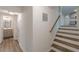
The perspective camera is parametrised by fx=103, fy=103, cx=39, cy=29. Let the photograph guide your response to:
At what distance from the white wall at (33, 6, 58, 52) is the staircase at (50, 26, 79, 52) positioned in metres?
0.12

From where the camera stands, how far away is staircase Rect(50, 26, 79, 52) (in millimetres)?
1427

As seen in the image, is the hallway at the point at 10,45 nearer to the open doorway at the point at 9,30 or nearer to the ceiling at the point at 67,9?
the open doorway at the point at 9,30

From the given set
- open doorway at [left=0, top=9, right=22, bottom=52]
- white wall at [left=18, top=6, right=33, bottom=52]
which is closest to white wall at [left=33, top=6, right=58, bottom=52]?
white wall at [left=18, top=6, right=33, bottom=52]

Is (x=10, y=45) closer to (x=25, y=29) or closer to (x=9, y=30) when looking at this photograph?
(x=9, y=30)

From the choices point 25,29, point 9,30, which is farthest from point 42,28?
point 9,30

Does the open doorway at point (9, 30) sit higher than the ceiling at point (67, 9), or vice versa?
the ceiling at point (67, 9)

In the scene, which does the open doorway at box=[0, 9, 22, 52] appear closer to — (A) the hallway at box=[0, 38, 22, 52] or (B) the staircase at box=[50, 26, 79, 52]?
(A) the hallway at box=[0, 38, 22, 52]

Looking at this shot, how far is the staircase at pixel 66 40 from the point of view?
4.68ft

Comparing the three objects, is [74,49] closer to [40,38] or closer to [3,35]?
[40,38]

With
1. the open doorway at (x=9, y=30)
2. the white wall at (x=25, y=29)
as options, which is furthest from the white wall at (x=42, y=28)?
the open doorway at (x=9, y=30)

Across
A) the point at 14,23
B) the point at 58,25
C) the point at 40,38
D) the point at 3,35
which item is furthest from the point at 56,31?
the point at 3,35

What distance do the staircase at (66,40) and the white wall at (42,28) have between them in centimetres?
12

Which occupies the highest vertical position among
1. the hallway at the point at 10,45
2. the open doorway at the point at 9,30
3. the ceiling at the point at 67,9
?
the ceiling at the point at 67,9

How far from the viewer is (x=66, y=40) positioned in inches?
59.1
